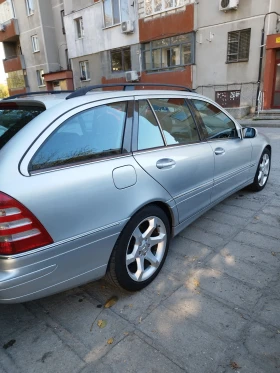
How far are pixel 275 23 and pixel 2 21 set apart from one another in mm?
26222

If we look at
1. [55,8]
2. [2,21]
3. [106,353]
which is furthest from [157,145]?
[2,21]

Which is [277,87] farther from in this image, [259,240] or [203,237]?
[203,237]

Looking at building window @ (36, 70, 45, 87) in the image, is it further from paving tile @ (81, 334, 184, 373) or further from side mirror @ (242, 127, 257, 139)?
paving tile @ (81, 334, 184, 373)

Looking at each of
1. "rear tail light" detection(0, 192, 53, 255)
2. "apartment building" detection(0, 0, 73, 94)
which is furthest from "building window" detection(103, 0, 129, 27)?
"rear tail light" detection(0, 192, 53, 255)

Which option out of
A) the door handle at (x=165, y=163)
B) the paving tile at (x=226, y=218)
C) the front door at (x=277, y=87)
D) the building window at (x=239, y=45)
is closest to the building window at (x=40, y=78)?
the building window at (x=239, y=45)

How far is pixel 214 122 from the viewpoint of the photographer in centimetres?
329

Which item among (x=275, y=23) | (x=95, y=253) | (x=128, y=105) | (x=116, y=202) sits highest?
(x=275, y=23)

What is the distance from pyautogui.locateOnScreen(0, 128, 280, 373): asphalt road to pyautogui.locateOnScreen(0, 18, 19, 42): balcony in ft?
100.0

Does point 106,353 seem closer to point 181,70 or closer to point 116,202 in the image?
point 116,202

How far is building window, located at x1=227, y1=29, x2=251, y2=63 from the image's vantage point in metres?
13.8

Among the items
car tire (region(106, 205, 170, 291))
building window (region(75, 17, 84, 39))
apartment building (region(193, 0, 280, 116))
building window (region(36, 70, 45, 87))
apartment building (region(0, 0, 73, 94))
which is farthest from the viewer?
building window (region(36, 70, 45, 87))

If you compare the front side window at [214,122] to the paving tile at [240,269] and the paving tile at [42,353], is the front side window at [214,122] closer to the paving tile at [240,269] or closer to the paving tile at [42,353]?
the paving tile at [240,269]

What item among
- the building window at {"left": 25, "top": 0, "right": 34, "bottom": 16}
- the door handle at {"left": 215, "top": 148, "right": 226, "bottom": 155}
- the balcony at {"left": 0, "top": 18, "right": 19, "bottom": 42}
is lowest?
the door handle at {"left": 215, "top": 148, "right": 226, "bottom": 155}

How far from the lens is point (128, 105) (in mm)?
2258
